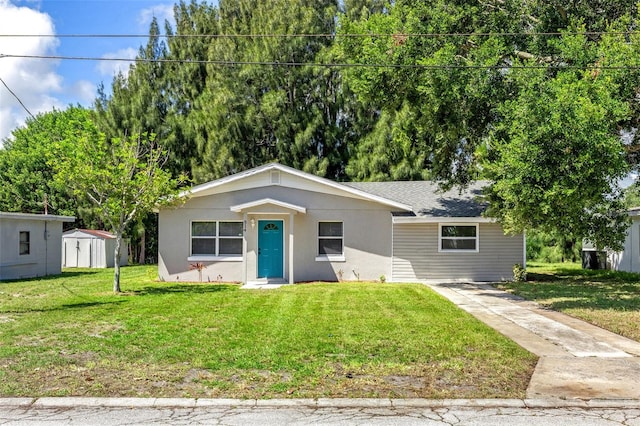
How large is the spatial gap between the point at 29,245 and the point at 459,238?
17130 millimetres

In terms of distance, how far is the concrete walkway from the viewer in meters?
6.29

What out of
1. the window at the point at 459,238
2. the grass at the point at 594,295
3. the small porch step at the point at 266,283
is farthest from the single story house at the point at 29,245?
the grass at the point at 594,295

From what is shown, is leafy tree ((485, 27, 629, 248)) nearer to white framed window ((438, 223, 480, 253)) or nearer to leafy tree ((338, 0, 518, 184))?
leafy tree ((338, 0, 518, 184))

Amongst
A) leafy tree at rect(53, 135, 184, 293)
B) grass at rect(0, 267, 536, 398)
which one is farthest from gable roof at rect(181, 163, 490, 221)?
grass at rect(0, 267, 536, 398)

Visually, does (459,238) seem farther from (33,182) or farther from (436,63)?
(33,182)

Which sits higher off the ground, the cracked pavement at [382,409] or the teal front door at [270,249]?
the teal front door at [270,249]

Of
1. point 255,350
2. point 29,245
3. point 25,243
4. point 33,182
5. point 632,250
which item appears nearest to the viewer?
point 255,350

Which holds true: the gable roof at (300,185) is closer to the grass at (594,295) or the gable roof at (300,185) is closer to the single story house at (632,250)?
Answer: the grass at (594,295)

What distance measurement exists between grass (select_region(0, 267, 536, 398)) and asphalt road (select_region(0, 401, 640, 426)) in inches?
13.0

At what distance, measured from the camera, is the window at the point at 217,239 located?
19.5 meters

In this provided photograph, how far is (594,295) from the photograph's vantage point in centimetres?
1501

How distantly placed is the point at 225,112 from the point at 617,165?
2111 cm

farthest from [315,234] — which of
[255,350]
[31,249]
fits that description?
[31,249]

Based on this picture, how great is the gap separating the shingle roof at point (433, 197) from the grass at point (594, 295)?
3063mm
